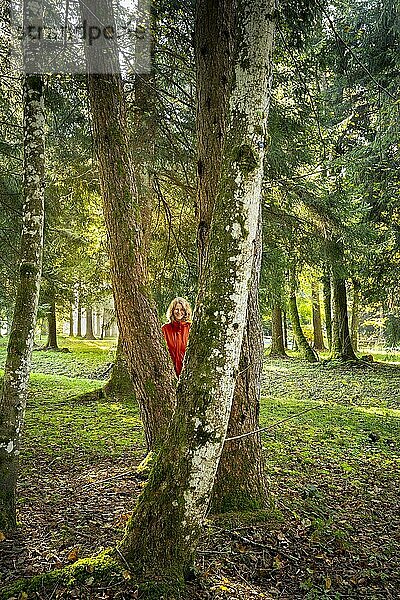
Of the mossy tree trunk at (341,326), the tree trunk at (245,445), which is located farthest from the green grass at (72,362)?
the tree trunk at (245,445)

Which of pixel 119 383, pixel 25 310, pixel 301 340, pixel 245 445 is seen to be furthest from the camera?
pixel 301 340

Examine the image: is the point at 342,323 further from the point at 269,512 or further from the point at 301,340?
the point at 269,512

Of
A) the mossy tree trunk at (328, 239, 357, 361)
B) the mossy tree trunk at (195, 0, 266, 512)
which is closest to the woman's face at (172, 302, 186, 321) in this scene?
the mossy tree trunk at (195, 0, 266, 512)

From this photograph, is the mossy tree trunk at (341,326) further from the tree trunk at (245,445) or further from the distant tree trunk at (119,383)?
the tree trunk at (245,445)

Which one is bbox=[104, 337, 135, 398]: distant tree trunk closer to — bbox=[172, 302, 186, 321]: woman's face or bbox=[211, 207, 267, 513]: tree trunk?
bbox=[172, 302, 186, 321]: woman's face

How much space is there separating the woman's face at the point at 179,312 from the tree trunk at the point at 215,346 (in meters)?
2.77

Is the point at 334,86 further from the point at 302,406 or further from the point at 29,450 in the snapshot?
the point at 29,450

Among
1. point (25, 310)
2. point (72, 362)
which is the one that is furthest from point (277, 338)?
point (25, 310)

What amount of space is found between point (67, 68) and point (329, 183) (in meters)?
6.34

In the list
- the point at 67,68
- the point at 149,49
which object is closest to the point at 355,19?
the point at 149,49

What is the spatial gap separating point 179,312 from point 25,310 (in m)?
2.26

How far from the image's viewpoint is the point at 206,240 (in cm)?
419

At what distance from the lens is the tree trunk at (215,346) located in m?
2.89

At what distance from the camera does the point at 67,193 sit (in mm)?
8742
